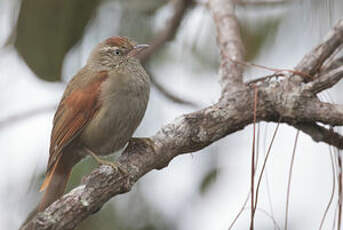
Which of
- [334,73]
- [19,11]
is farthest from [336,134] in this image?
[19,11]

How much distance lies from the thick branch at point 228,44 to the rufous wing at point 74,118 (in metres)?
0.85

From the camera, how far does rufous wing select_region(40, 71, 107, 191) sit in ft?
11.8

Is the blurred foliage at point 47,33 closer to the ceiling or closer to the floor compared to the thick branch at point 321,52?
closer to the floor

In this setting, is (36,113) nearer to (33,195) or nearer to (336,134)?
(33,195)

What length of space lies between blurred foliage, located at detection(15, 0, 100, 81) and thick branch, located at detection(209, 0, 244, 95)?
1035 millimetres

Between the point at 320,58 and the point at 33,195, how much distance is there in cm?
210

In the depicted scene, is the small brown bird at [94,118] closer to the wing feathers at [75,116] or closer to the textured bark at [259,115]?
the wing feathers at [75,116]

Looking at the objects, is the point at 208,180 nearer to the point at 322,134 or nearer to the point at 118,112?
the point at 118,112

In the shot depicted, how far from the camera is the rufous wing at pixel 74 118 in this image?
3600mm

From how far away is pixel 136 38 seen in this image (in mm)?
4633

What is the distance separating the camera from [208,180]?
4531mm

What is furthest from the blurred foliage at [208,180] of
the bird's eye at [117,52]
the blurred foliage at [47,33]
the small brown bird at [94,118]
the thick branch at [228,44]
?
the blurred foliage at [47,33]

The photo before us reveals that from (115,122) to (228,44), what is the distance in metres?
0.99

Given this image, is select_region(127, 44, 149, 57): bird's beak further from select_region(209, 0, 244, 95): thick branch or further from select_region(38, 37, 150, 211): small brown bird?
select_region(209, 0, 244, 95): thick branch
